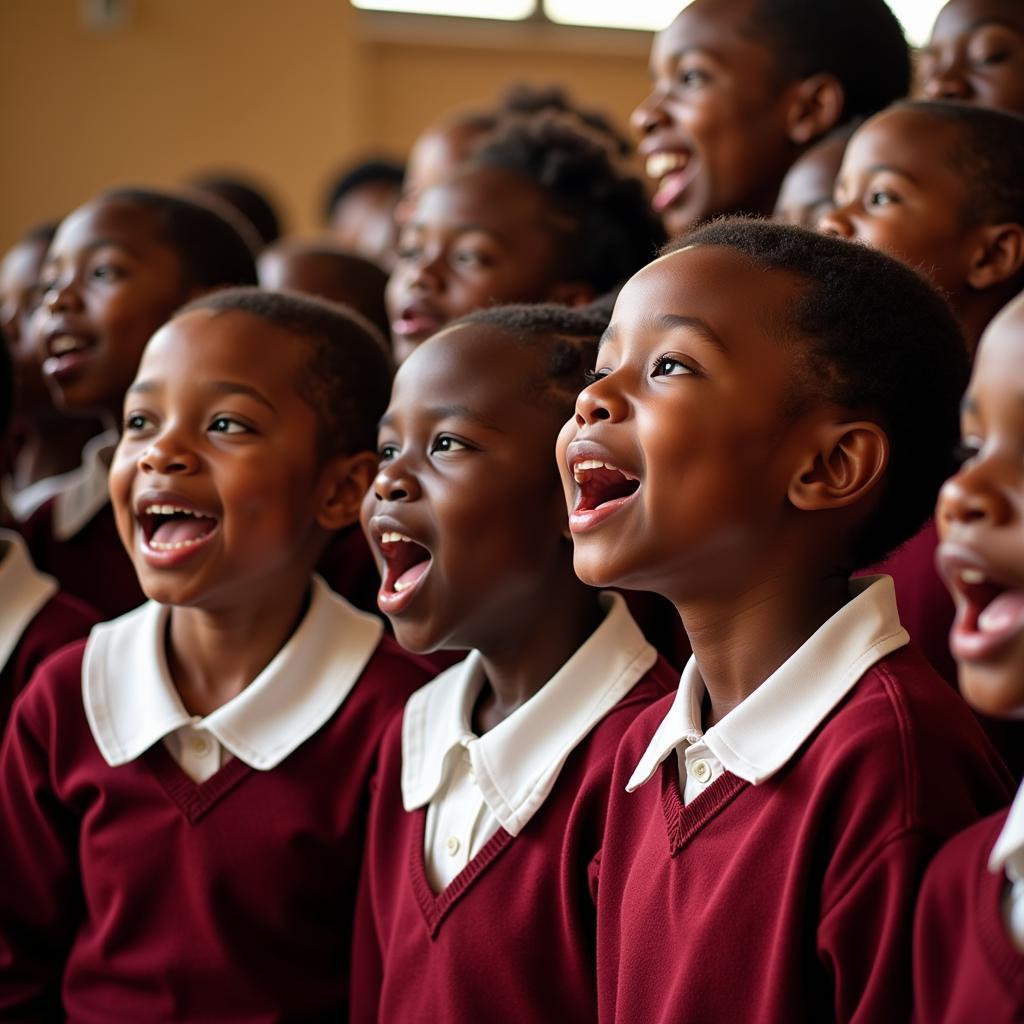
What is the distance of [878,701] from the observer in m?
0.95

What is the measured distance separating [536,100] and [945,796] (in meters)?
2.23

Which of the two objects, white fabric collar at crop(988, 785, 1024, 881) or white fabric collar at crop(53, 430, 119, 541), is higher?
white fabric collar at crop(988, 785, 1024, 881)

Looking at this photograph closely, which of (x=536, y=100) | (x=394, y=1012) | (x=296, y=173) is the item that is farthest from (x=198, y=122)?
(x=394, y=1012)

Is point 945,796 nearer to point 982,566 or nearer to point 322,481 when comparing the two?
point 982,566

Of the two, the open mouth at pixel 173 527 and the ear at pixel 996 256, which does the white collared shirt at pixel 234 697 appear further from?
the ear at pixel 996 256

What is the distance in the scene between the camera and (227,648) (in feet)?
4.84

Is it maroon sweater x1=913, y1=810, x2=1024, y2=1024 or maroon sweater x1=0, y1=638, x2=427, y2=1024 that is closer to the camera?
maroon sweater x1=913, y1=810, x2=1024, y2=1024

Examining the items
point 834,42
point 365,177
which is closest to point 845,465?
point 834,42

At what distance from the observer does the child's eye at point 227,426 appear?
1.41m

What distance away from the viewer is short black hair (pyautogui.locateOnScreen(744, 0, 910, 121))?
1890 millimetres

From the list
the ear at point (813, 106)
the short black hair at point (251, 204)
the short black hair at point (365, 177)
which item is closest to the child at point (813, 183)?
the ear at point (813, 106)

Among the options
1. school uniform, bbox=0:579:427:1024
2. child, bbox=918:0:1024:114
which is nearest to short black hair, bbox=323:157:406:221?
child, bbox=918:0:1024:114

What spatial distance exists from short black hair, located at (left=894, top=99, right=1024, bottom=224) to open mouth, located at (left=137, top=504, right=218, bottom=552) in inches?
32.1

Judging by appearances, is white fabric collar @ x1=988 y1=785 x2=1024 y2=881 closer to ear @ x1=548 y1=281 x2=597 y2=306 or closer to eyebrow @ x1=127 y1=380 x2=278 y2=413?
eyebrow @ x1=127 y1=380 x2=278 y2=413
